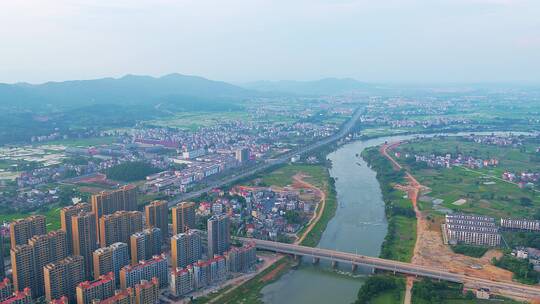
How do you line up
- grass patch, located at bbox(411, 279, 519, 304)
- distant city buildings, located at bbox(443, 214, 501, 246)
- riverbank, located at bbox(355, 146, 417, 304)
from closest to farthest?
grass patch, located at bbox(411, 279, 519, 304) < riverbank, located at bbox(355, 146, 417, 304) < distant city buildings, located at bbox(443, 214, 501, 246)

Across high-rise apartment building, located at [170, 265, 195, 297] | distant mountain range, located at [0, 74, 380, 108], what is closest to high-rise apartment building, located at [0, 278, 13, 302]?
high-rise apartment building, located at [170, 265, 195, 297]

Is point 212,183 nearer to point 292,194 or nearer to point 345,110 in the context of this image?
point 292,194

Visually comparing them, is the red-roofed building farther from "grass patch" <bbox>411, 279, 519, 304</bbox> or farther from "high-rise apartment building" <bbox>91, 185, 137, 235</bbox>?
"grass patch" <bbox>411, 279, 519, 304</bbox>

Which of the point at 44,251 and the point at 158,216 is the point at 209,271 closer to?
the point at 158,216

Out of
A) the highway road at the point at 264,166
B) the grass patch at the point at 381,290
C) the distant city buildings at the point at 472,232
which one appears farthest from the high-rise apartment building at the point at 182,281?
the distant city buildings at the point at 472,232

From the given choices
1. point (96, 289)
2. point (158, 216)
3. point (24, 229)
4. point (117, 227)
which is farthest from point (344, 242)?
point (24, 229)

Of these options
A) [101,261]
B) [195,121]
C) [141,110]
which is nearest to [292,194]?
[101,261]
